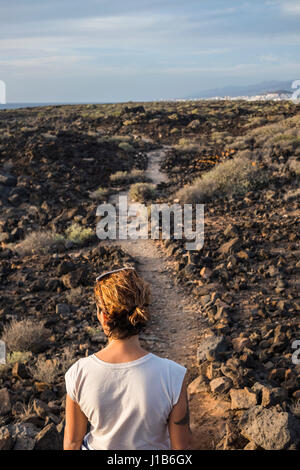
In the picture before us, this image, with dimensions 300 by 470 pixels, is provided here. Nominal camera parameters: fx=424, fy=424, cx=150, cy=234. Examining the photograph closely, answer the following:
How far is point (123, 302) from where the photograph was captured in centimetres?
229

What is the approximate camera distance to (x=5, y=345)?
19.6ft

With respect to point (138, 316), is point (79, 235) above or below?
below

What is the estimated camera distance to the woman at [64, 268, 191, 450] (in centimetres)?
227

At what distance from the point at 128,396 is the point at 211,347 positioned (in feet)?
10.8

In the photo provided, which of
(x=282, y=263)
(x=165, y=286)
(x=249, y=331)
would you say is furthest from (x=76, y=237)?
(x=249, y=331)

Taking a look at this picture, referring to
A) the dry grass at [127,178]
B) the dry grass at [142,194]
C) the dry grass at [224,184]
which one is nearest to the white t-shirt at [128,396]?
the dry grass at [224,184]

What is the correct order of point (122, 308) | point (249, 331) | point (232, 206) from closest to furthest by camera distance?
point (122, 308)
point (249, 331)
point (232, 206)

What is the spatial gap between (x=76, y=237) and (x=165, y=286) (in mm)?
3472

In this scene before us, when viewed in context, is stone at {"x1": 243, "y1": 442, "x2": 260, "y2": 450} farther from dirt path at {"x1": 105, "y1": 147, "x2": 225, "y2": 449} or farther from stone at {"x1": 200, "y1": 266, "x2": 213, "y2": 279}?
stone at {"x1": 200, "y1": 266, "x2": 213, "y2": 279}

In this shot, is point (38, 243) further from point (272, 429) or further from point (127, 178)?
point (272, 429)

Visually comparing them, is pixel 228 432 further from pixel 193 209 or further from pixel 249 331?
pixel 193 209

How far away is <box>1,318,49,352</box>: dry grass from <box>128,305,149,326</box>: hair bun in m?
4.07

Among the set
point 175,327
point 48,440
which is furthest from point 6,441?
point 175,327

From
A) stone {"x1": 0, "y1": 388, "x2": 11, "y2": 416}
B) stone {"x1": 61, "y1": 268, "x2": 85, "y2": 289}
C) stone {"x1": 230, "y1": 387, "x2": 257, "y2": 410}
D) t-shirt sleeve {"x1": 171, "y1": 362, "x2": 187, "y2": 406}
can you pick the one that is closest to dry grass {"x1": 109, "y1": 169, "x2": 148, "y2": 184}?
stone {"x1": 61, "y1": 268, "x2": 85, "y2": 289}
